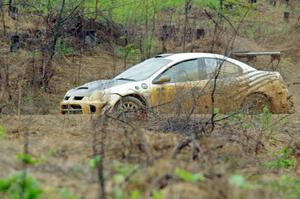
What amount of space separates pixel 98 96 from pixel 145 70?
4.60 ft

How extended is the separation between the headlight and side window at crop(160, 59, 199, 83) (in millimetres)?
1382

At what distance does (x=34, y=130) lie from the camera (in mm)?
9305

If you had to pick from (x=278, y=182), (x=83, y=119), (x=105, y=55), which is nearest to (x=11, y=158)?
(x=278, y=182)

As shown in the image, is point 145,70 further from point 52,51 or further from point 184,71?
point 52,51

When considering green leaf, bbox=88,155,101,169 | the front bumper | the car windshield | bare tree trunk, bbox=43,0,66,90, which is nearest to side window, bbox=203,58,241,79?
the car windshield

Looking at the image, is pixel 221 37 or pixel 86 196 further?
pixel 221 37

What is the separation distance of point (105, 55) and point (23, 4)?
3444 mm

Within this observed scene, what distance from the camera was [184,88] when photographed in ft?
43.4

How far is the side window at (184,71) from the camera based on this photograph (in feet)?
46.2

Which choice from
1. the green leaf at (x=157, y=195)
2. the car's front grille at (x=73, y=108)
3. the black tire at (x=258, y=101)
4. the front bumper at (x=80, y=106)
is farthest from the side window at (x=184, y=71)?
the green leaf at (x=157, y=195)

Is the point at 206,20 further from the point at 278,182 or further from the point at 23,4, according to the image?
the point at 278,182

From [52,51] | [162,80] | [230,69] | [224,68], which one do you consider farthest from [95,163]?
[52,51]

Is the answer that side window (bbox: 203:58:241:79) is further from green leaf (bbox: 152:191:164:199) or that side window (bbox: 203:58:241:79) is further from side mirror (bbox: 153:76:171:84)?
green leaf (bbox: 152:191:164:199)

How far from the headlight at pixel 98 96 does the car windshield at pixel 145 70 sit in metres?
0.84
